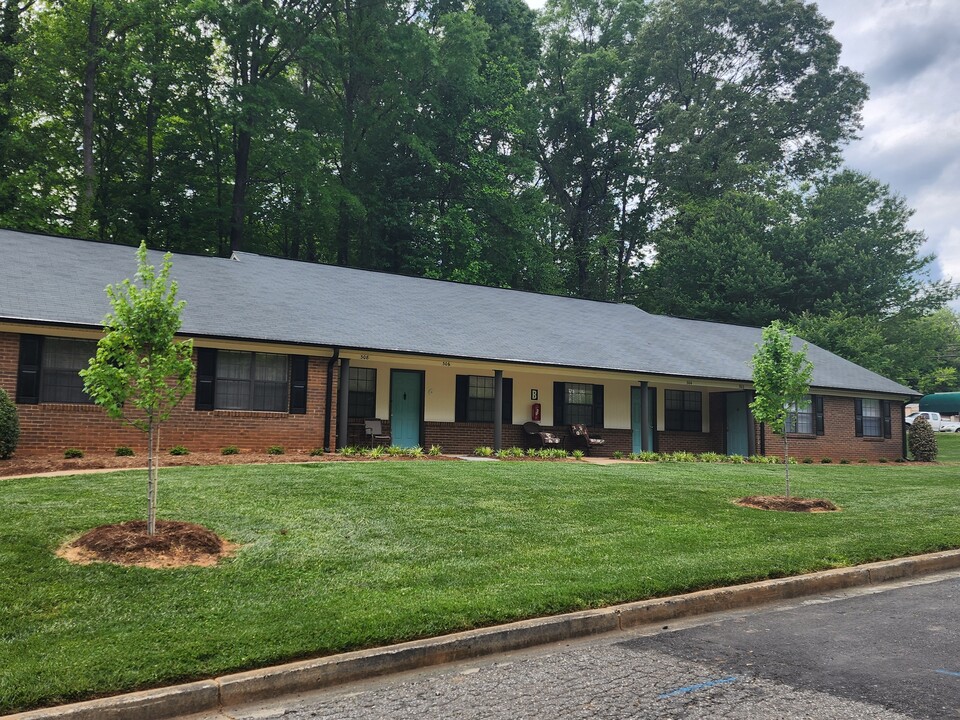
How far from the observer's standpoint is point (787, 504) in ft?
40.5

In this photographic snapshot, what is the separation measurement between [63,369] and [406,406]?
8.49 m

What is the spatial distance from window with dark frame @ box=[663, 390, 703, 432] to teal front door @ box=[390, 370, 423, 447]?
9174mm

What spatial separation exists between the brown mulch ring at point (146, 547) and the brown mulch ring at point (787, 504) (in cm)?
837

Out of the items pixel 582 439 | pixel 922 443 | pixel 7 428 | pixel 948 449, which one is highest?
pixel 7 428

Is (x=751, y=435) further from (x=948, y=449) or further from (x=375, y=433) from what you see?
(x=948, y=449)

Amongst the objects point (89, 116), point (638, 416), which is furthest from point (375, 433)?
point (89, 116)

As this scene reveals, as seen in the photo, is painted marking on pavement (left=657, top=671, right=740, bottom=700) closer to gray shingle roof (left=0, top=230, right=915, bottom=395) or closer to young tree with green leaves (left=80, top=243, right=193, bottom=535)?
young tree with green leaves (left=80, top=243, right=193, bottom=535)

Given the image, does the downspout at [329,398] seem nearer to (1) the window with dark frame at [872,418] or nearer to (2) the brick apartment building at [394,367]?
(2) the brick apartment building at [394,367]

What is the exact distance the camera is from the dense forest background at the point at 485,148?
33750mm

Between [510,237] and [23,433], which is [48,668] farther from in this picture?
[510,237]

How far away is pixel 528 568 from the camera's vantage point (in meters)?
7.92

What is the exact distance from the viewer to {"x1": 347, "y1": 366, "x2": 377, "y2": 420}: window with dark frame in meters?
20.3

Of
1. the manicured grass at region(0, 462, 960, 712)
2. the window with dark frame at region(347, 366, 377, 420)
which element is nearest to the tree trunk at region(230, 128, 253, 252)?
the window with dark frame at region(347, 366, 377, 420)

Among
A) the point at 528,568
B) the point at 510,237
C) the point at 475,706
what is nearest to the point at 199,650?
the point at 475,706
